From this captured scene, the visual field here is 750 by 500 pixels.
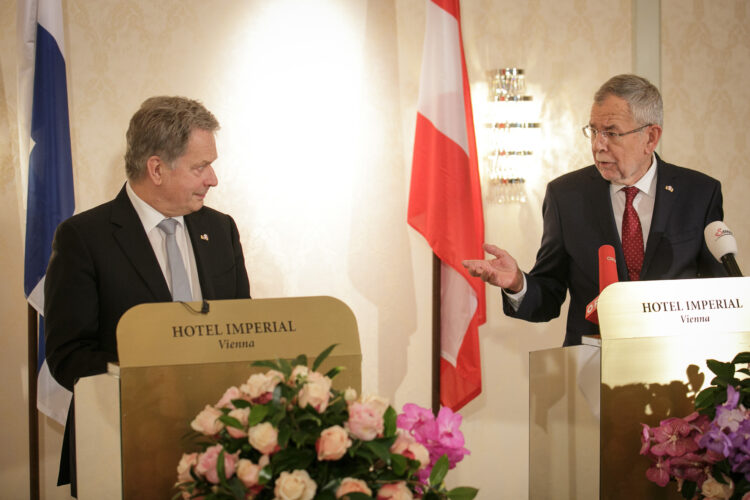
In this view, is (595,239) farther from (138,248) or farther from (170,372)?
(170,372)

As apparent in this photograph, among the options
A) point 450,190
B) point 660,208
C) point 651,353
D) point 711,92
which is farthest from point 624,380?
point 711,92

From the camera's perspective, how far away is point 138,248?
7.09 ft

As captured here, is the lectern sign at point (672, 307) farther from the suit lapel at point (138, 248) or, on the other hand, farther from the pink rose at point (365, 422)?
the suit lapel at point (138, 248)

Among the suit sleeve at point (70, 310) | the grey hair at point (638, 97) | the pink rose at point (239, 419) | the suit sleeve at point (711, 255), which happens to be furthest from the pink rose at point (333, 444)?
the grey hair at point (638, 97)

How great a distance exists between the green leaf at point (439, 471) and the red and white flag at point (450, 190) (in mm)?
2600

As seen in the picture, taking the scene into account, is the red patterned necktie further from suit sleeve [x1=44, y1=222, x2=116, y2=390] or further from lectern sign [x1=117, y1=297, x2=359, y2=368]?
suit sleeve [x1=44, y1=222, x2=116, y2=390]

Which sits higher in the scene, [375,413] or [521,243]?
[521,243]

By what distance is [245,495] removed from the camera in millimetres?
1153

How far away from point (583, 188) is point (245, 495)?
74.5 inches

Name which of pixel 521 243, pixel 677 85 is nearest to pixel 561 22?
pixel 677 85

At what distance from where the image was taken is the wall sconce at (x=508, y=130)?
4.30 m

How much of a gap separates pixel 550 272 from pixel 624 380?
1.03 meters

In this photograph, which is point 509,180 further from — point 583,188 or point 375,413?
point 375,413

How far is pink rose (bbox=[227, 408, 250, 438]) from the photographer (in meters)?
1.18
